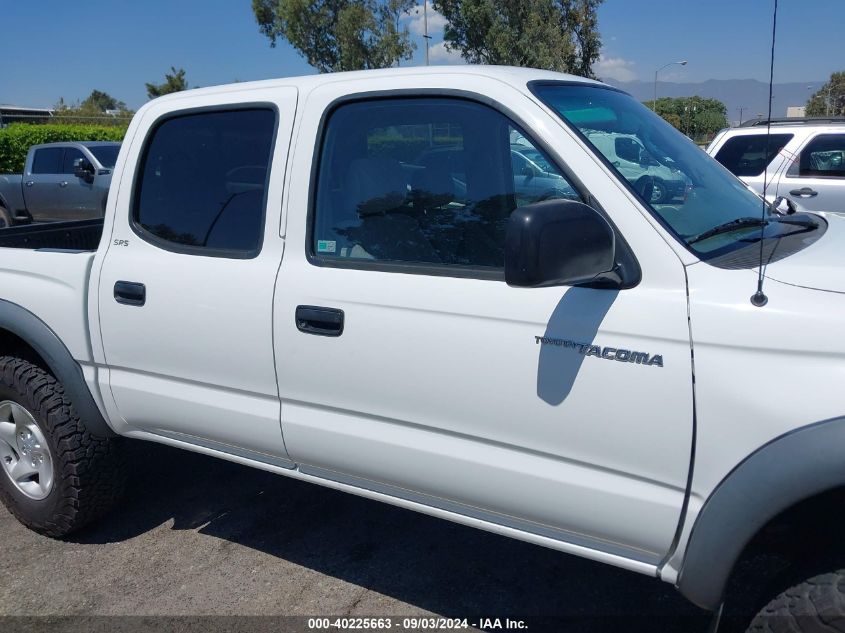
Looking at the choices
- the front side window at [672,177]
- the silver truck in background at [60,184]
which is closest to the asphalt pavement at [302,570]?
the front side window at [672,177]

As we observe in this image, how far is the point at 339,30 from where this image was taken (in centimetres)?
3506

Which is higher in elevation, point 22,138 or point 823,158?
point 22,138

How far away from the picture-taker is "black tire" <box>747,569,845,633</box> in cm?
195

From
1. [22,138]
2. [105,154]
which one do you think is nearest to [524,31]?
[22,138]

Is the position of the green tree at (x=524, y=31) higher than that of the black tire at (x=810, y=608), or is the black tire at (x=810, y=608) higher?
the green tree at (x=524, y=31)

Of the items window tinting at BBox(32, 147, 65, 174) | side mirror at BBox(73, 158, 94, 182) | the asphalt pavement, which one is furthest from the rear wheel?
the asphalt pavement

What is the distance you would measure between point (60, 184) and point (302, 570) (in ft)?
42.0

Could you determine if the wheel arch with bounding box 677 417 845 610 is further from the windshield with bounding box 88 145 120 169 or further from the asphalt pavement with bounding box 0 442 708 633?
the windshield with bounding box 88 145 120 169

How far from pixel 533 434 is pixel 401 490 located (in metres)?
0.60

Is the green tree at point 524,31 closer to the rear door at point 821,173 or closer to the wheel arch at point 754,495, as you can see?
the rear door at point 821,173

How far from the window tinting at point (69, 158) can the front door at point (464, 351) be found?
42.2 feet

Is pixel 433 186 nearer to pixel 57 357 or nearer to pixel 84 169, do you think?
pixel 57 357

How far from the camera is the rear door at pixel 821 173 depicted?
8195mm

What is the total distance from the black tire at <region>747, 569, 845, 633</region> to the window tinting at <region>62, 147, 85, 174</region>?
14.3 meters
